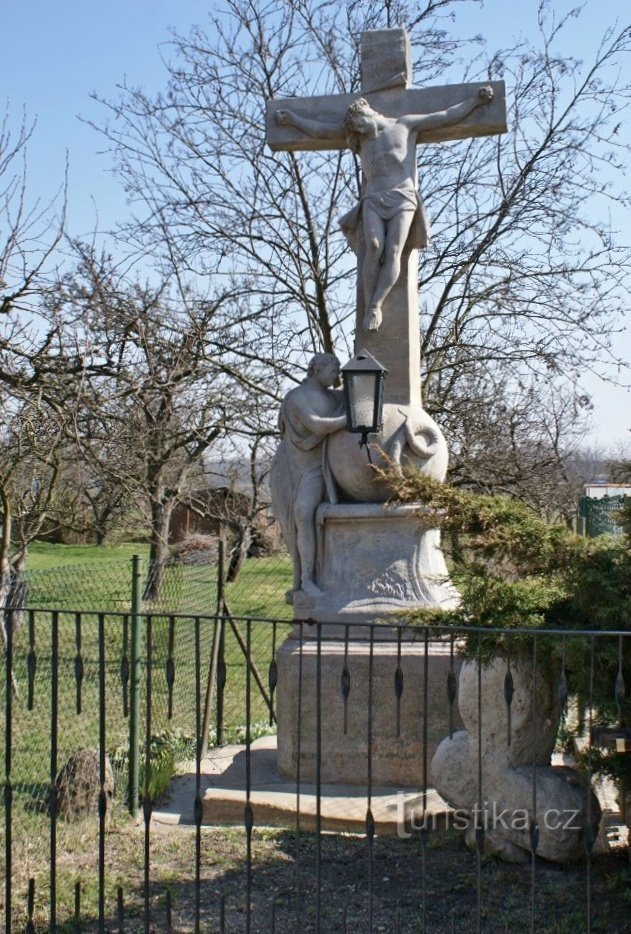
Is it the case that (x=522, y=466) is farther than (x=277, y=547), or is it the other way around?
(x=277, y=547)

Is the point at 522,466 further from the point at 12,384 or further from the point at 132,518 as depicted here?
the point at 12,384

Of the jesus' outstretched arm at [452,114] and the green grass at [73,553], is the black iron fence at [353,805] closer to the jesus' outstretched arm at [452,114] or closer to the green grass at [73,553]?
the jesus' outstretched arm at [452,114]

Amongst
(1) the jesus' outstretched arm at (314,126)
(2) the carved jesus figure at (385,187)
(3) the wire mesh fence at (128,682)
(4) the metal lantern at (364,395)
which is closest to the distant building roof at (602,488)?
(4) the metal lantern at (364,395)

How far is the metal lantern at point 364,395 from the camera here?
559 cm

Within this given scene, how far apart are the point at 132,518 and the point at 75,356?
491 cm

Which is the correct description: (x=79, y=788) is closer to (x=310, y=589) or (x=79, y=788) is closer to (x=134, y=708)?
(x=134, y=708)

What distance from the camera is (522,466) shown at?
12.0m

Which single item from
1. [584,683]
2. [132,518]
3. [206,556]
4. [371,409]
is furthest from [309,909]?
[206,556]

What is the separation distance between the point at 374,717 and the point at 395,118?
4.05 metres

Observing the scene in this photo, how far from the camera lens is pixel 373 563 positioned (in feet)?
22.0

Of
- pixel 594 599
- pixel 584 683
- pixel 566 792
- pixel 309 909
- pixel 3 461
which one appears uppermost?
pixel 3 461

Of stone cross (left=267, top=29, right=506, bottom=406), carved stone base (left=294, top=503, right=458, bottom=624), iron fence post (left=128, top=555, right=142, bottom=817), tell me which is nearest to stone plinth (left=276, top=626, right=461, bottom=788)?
carved stone base (left=294, top=503, right=458, bottom=624)

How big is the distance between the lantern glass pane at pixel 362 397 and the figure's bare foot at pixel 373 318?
55.3 inches

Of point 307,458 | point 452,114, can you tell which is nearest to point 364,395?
point 307,458
